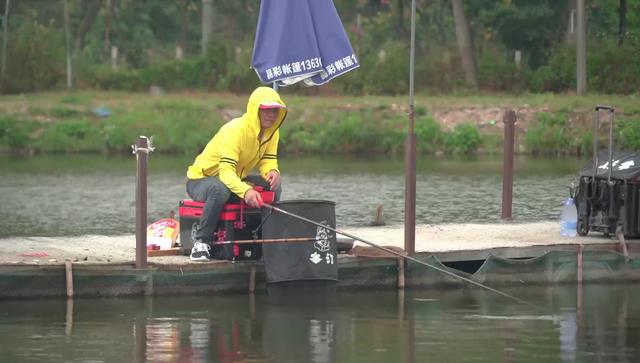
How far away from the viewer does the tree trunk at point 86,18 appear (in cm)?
5691

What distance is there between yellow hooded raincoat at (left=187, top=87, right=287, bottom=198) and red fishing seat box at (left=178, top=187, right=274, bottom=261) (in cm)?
26

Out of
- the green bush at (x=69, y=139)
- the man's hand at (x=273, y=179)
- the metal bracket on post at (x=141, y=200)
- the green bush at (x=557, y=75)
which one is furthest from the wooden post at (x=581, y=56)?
the metal bracket on post at (x=141, y=200)

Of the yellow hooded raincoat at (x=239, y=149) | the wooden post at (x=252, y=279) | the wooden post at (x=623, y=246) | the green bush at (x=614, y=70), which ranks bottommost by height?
the wooden post at (x=252, y=279)

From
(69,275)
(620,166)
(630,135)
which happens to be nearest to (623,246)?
(620,166)

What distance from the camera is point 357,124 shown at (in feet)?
136

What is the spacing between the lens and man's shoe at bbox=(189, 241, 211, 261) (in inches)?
611

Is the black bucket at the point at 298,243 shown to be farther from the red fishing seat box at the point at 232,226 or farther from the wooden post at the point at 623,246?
the wooden post at the point at 623,246

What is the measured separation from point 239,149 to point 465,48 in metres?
32.7

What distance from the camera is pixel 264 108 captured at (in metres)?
15.5

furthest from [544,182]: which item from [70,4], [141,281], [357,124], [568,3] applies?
[70,4]

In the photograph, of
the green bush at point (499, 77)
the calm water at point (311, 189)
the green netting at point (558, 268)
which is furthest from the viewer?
the green bush at point (499, 77)

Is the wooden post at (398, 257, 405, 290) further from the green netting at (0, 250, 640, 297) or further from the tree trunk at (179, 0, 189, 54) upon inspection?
the tree trunk at (179, 0, 189, 54)

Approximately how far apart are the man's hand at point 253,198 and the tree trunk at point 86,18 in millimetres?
40909

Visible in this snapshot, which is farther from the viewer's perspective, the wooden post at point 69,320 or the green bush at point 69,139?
the green bush at point 69,139
